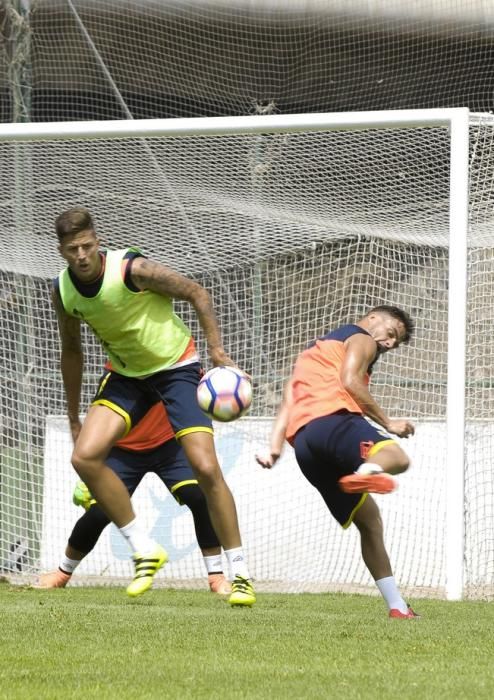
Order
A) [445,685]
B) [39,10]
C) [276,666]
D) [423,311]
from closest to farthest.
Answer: [445,685]
[276,666]
[423,311]
[39,10]

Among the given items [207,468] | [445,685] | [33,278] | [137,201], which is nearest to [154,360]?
[207,468]

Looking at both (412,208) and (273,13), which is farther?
(273,13)

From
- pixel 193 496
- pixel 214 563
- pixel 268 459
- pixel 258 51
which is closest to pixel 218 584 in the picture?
pixel 214 563

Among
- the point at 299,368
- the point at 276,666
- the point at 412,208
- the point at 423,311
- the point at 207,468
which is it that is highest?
the point at 412,208

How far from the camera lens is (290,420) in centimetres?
628

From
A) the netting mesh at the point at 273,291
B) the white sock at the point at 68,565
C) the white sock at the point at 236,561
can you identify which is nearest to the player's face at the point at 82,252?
the white sock at the point at 236,561

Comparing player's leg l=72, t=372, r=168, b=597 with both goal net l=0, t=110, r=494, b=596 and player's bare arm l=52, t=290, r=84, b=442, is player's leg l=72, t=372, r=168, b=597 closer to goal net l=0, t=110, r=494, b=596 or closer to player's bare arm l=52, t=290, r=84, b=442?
player's bare arm l=52, t=290, r=84, b=442

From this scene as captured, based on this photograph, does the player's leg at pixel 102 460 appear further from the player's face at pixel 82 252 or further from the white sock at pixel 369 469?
the white sock at pixel 369 469

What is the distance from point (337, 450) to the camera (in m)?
5.90

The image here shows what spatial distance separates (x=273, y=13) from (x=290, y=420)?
932 centimetres

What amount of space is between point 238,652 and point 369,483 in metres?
1.21

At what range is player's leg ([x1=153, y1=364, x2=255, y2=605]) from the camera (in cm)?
626

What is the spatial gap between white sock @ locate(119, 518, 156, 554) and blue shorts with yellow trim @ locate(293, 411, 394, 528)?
0.91 metres

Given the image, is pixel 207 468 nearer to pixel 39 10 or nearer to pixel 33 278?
pixel 33 278
